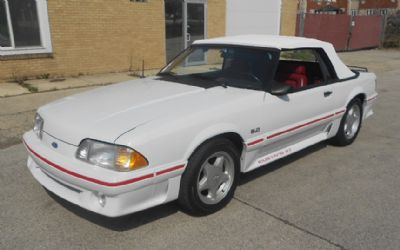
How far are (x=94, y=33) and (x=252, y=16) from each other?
7.09 metres

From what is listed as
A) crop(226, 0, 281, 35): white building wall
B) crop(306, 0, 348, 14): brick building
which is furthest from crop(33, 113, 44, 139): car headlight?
crop(306, 0, 348, 14): brick building

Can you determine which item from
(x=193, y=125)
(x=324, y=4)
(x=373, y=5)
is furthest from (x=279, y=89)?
(x=373, y=5)

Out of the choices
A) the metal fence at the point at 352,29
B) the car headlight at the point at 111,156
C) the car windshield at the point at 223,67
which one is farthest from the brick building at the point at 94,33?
the car headlight at the point at 111,156

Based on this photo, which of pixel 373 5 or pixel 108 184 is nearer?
pixel 108 184

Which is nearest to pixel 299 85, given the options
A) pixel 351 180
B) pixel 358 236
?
pixel 351 180

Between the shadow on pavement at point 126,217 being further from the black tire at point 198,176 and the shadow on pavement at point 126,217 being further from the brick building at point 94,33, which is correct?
the brick building at point 94,33

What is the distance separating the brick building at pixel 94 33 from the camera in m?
9.31

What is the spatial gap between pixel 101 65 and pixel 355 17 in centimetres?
1551

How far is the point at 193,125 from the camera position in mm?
3172

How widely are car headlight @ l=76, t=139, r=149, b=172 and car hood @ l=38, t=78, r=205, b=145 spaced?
0.06 m

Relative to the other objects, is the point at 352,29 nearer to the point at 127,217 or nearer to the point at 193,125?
the point at 193,125

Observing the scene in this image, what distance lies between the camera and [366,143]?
562 cm

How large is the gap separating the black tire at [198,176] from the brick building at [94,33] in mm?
7633

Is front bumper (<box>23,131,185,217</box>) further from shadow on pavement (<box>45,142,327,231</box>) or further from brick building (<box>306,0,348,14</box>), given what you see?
brick building (<box>306,0,348,14</box>)
